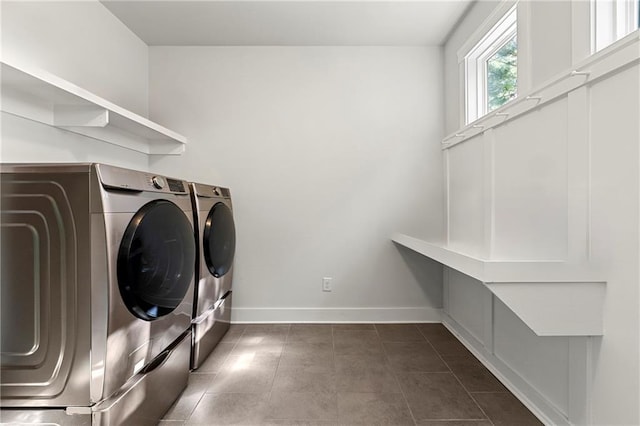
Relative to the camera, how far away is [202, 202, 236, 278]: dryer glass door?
6.64 feet

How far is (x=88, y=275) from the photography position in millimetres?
1067

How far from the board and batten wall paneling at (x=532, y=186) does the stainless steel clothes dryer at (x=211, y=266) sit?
168 centimetres

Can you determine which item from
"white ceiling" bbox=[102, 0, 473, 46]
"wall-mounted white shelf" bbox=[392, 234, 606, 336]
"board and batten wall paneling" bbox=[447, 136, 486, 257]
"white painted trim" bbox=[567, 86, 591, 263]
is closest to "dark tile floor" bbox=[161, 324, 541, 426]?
"wall-mounted white shelf" bbox=[392, 234, 606, 336]

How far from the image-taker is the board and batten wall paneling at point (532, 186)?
1.33 meters

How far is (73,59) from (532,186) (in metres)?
2.60

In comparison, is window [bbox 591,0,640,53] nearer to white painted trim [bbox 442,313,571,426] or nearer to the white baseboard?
white painted trim [bbox 442,313,571,426]

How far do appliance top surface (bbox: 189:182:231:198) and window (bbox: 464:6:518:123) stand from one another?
6.02 feet

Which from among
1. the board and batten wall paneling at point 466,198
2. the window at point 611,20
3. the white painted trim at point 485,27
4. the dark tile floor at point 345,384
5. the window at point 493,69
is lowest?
the dark tile floor at point 345,384

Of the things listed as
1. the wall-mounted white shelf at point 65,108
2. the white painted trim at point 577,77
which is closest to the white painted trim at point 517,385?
the white painted trim at point 577,77

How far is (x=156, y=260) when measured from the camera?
1.33 m

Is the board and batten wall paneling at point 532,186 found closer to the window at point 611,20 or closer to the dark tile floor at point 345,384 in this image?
the window at point 611,20

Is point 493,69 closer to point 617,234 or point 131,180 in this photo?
point 617,234

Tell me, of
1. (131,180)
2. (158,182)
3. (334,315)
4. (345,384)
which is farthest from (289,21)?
(345,384)

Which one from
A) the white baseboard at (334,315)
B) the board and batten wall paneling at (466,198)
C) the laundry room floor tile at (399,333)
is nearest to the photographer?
the board and batten wall paneling at (466,198)
